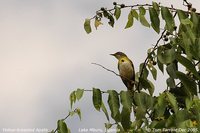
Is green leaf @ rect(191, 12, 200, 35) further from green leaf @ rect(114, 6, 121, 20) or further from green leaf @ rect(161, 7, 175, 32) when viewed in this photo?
green leaf @ rect(114, 6, 121, 20)

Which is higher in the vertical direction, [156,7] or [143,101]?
[156,7]

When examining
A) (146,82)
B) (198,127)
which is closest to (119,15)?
(146,82)

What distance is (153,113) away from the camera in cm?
385

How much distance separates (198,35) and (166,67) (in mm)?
416

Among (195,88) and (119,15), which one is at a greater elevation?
(119,15)

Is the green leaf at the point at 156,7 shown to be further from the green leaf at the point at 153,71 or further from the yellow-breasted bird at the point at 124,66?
the yellow-breasted bird at the point at 124,66

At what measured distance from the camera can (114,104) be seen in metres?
3.69

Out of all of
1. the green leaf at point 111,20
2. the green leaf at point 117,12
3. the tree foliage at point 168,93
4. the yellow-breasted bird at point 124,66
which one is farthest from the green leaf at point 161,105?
the yellow-breasted bird at point 124,66

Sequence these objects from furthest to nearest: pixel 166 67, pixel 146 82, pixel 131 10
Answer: pixel 131 10 → pixel 146 82 → pixel 166 67

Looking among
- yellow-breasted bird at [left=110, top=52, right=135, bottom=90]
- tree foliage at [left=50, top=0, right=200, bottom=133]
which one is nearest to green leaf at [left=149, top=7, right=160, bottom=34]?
tree foliage at [left=50, top=0, right=200, bottom=133]

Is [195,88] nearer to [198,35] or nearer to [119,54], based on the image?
[198,35]

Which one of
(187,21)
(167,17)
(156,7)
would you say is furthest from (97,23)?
(187,21)

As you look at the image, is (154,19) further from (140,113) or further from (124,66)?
(124,66)

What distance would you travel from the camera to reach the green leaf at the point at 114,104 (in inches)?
142
